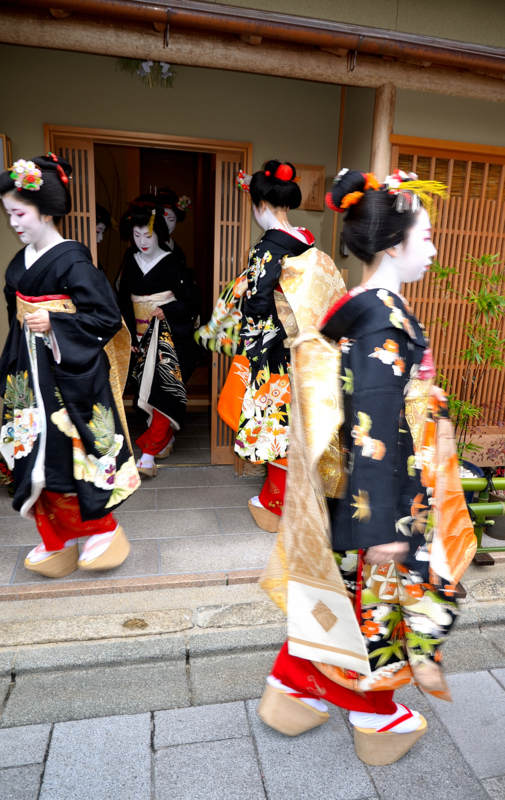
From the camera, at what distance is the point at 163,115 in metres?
4.49

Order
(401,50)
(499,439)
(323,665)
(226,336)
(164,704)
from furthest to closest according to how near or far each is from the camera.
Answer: (499,439)
(226,336)
(401,50)
(164,704)
(323,665)

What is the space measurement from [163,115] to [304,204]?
1384 mm

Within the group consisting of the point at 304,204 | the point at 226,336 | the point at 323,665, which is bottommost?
the point at 323,665

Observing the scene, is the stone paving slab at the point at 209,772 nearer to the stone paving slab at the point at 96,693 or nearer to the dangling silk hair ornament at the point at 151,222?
the stone paving slab at the point at 96,693

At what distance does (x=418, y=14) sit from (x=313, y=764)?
4325 mm

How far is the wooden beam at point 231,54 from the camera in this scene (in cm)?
309

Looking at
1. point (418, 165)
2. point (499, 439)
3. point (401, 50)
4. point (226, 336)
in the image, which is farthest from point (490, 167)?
point (226, 336)

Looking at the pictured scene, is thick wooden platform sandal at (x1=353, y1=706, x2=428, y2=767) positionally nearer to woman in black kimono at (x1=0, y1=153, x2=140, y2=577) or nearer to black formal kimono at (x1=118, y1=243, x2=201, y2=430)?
woman in black kimono at (x1=0, y1=153, x2=140, y2=577)

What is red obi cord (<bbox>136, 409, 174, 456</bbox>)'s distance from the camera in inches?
196

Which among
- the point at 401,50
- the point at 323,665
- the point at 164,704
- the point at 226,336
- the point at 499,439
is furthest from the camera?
the point at 499,439

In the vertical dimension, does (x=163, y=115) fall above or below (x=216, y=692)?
above

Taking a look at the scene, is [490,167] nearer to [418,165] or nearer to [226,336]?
[418,165]

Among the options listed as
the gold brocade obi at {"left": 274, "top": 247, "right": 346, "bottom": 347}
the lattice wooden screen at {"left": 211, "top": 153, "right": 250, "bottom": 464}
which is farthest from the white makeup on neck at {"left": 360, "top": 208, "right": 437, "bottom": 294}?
the lattice wooden screen at {"left": 211, "top": 153, "right": 250, "bottom": 464}

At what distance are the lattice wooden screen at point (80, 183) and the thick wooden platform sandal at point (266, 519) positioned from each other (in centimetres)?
236
